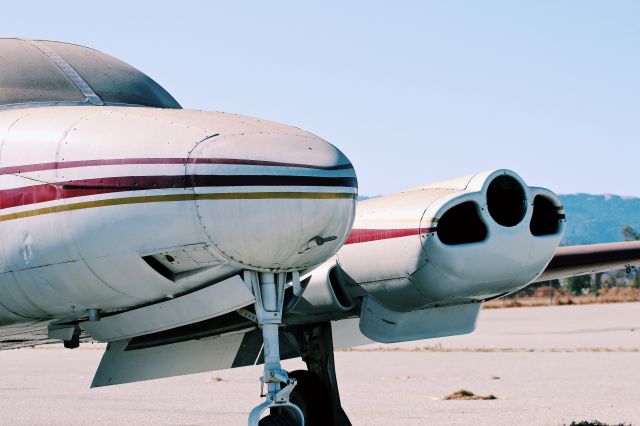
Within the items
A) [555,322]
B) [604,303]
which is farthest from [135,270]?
[604,303]

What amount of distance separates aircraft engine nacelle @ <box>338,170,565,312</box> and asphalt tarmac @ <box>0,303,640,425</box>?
3849 millimetres

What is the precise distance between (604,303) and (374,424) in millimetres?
42201

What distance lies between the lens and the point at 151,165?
259 inches

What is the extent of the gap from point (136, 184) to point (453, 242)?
3177 millimetres

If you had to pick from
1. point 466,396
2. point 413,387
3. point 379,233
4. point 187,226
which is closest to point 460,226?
point 379,233

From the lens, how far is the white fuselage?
6.40 m

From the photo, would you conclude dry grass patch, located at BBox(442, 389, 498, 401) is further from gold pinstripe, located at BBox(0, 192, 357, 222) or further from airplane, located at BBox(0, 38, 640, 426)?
gold pinstripe, located at BBox(0, 192, 357, 222)

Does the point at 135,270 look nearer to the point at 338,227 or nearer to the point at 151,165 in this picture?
the point at 151,165

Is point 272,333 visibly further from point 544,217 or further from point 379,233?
point 544,217

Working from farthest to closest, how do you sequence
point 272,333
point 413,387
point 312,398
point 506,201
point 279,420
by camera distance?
point 413,387, point 312,398, point 506,201, point 279,420, point 272,333

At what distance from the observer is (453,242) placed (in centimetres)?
893

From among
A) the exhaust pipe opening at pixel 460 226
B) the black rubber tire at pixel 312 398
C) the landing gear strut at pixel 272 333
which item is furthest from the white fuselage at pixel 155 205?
the black rubber tire at pixel 312 398

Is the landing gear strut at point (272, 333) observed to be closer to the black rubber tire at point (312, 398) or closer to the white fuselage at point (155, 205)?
the white fuselage at point (155, 205)

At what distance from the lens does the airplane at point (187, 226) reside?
21.2 ft
